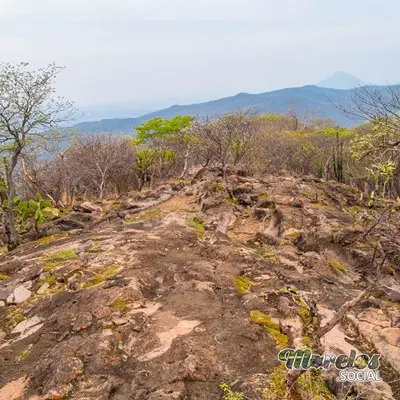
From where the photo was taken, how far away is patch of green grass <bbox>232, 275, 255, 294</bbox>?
9955mm

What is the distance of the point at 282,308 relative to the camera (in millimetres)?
8641

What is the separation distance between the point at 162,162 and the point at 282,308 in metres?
28.7

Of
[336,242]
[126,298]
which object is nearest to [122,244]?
→ [126,298]

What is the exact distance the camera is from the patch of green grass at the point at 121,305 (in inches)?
335

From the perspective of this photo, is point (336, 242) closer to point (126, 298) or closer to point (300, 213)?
point (300, 213)

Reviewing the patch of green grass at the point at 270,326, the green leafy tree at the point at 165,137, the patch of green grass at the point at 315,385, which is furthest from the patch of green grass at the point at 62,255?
the green leafy tree at the point at 165,137

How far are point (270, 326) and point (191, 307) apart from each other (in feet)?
5.85

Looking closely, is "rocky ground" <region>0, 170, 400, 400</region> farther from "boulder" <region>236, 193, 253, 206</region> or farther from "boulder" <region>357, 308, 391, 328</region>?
"boulder" <region>236, 193, 253, 206</region>

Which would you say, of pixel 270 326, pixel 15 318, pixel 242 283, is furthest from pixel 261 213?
pixel 15 318

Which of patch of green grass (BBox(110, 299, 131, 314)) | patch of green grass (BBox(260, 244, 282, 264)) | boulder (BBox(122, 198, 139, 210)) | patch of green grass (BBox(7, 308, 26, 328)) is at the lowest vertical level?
patch of green grass (BBox(260, 244, 282, 264))

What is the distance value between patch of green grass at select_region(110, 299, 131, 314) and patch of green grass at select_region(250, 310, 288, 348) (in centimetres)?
278

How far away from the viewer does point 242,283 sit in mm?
10438

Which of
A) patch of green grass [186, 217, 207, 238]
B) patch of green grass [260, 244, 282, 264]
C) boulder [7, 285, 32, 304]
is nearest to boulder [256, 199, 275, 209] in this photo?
patch of green grass [186, 217, 207, 238]

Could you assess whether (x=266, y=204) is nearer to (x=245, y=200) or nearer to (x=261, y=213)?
(x=261, y=213)
